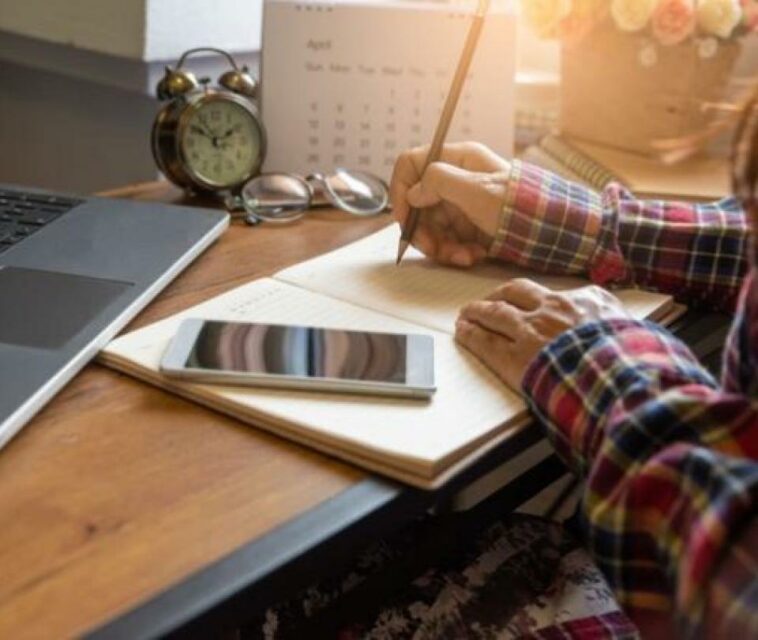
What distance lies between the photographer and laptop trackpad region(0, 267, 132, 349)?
75 cm

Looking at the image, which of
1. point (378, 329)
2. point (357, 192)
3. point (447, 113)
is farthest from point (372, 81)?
point (378, 329)

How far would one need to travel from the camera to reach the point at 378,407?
68cm

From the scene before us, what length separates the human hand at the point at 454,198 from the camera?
3.08 ft

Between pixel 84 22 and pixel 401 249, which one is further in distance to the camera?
pixel 84 22

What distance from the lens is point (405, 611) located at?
862 mm

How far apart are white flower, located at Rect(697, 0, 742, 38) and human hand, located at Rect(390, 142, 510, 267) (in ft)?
1.27

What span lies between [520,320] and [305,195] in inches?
15.4

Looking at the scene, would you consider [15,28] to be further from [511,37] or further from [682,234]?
[682,234]

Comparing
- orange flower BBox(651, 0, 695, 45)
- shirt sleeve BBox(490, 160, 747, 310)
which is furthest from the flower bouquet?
shirt sleeve BBox(490, 160, 747, 310)

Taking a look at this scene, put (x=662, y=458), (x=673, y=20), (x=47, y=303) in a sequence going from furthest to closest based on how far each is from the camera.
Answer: (x=673, y=20) < (x=47, y=303) < (x=662, y=458)

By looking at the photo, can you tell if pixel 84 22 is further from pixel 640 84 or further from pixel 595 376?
pixel 595 376

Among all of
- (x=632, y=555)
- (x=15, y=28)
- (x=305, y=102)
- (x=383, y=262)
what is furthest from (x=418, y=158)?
(x=15, y=28)

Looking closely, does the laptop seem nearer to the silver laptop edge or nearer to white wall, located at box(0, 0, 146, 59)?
the silver laptop edge

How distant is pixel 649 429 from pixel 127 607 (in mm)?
289
